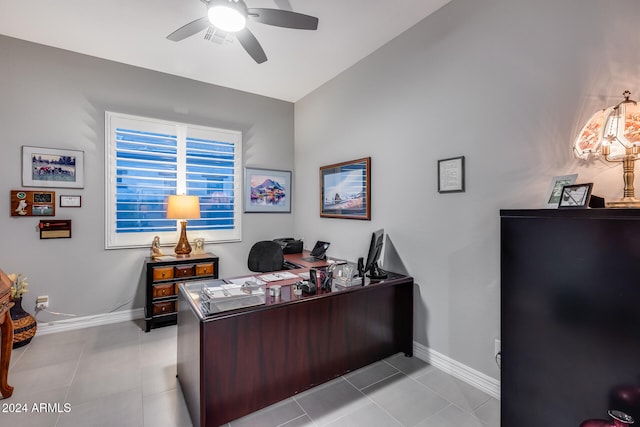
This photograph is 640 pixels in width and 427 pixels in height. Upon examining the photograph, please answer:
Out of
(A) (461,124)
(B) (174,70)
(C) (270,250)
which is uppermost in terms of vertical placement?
(B) (174,70)

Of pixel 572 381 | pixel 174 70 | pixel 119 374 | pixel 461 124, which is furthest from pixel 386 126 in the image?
pixel 119 374

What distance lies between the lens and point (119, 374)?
2.26m

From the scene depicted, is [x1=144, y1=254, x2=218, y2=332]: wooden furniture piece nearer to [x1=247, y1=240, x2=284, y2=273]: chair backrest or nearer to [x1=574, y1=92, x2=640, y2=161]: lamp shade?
[x1=247, y1=240, x2=284, y2=273]: chair backrest

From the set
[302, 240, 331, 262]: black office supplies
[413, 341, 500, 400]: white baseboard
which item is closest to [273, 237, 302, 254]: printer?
[302, 240, 331, 262]: black office supplies

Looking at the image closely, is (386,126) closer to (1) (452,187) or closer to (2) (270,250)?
(1) (452,187)

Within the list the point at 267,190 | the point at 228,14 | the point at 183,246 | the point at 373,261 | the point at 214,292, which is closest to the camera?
the point at 214,292

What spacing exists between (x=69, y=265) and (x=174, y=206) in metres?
1.23

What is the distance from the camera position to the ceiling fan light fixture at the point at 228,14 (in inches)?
75.0

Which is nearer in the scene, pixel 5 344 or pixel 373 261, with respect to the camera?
pixel 5 344

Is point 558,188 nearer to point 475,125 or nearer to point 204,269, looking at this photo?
point 475,125

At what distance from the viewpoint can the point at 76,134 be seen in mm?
3100

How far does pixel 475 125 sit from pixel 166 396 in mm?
2968

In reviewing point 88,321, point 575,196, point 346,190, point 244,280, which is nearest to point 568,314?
point 575,196

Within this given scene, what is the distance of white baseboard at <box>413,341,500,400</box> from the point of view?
2.01 m
